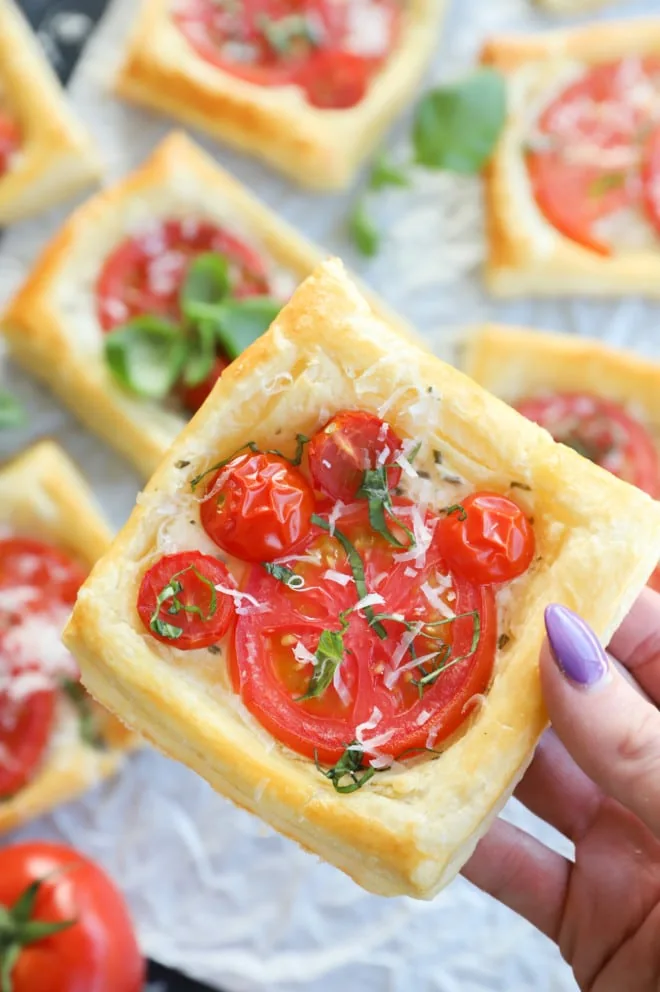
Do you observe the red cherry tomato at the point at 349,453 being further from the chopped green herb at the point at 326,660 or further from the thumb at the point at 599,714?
the thumb at the point at 599,714

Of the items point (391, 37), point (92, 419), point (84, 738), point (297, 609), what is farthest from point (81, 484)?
point (391, 37)

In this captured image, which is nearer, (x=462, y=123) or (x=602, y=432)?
(x=602, y=432)

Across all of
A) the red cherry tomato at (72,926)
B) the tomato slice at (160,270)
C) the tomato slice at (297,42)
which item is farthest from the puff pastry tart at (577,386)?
the red cherry tomato at (72,926)

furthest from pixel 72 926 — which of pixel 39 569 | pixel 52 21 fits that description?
pixel 52 21

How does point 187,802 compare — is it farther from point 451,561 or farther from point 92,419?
point 451,561

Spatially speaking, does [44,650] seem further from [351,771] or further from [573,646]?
[573,646]

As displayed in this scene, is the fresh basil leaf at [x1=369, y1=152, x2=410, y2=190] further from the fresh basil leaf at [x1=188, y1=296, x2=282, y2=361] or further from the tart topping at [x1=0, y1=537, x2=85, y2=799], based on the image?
the tart topping at [x1=0, y1=537, x2=85, y2=799]

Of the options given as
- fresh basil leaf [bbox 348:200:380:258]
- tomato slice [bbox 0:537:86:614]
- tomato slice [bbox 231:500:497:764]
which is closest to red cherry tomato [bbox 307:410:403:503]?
tomato slice [bbox 231:500:497:764]
